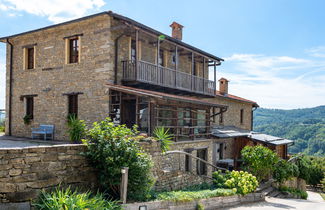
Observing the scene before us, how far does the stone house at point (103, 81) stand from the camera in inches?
527

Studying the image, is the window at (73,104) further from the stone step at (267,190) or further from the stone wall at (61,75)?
the stone step at (267,190)

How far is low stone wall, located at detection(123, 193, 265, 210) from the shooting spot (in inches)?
329

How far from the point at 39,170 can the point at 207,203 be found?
621 centimetres

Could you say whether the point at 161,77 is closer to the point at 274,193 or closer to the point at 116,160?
the point at 116,160

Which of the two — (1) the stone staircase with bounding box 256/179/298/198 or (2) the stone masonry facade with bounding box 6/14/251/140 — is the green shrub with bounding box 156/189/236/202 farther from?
(2) the stone masonry facade with bounding box 6/14/251/140

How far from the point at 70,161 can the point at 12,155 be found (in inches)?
59.4

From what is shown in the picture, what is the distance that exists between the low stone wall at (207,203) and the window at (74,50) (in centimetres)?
897

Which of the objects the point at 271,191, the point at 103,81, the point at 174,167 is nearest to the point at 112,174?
the point at 174,167

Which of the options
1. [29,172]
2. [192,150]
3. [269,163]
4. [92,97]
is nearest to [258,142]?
[269,163]

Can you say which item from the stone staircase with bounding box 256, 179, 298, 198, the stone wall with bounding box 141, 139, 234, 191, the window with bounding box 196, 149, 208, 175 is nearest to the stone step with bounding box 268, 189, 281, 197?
the stone staircase with bounding box 256, 179, 298, 198

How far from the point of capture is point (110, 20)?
13375mm

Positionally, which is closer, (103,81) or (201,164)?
(103,81)

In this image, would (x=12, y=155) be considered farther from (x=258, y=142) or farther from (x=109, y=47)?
(x=258, y=142)

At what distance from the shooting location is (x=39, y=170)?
269 inches
